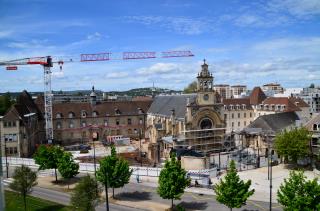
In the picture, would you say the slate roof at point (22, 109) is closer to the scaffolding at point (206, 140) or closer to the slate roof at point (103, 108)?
the slate roof at point (103, 108)

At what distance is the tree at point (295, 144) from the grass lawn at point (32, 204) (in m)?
31.3

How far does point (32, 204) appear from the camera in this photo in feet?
124

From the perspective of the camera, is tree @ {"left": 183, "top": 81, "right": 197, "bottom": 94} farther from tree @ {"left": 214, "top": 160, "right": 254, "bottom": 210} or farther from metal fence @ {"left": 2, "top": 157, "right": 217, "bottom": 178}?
tree @ {"left": 214, "top": 160, "right": 254, "bottom": 210}

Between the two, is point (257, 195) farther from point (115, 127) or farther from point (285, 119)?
point (115, 127)

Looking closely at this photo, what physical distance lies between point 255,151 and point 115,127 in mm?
35941

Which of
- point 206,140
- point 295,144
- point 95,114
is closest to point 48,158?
point 206,140

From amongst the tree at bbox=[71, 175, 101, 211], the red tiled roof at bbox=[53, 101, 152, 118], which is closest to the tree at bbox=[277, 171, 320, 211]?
the tree at bbox=[71, 175, 101, 211]

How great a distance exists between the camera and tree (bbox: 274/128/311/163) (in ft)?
160

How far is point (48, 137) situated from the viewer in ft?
261

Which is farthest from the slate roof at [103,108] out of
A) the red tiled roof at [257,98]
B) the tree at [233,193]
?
the tree at [233,193]

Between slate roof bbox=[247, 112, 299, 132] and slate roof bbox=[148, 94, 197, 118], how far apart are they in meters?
13.5

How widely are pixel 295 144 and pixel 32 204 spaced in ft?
116

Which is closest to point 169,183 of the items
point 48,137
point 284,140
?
point 284,140

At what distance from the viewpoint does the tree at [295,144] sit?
48.9m
